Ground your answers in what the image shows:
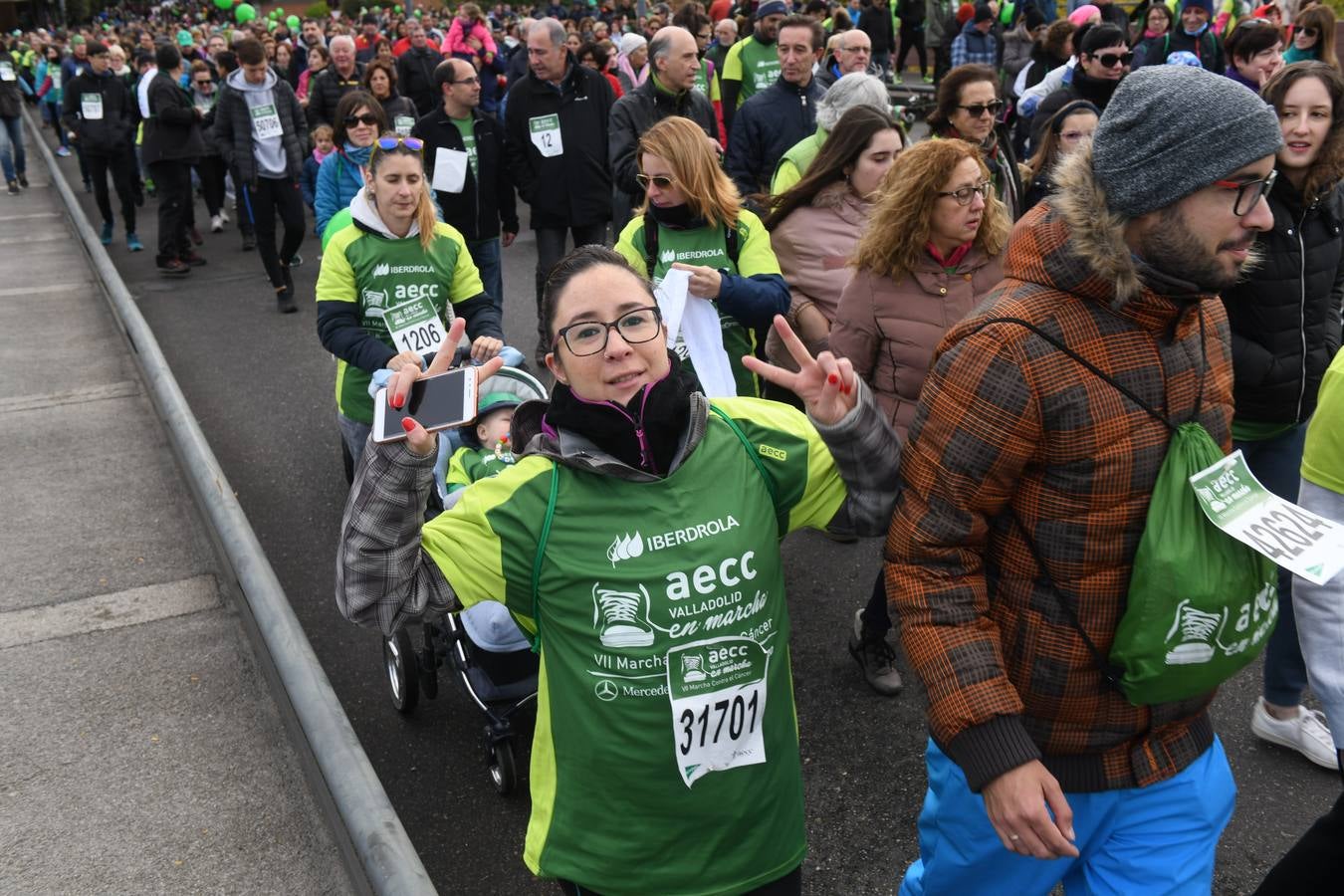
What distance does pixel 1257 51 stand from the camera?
7.34m

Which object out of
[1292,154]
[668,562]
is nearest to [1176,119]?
[668,562]

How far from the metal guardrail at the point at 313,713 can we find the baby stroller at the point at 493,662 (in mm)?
360

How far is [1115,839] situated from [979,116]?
4152 mm

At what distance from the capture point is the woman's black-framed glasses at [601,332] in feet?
7.41

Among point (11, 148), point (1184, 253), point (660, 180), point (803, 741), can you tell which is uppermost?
point (1184, 253)

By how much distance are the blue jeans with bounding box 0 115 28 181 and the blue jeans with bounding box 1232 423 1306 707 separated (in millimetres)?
17580

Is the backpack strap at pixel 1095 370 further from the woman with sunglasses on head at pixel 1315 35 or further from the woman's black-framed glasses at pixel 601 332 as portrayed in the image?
the woman with sunglasses on head at pixel 1315 35

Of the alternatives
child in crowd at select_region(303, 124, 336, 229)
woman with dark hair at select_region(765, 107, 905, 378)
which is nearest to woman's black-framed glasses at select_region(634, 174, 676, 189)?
woman with dark hair at select_region(765, 107, 905, 378)

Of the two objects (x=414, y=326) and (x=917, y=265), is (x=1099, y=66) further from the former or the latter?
(x=414, y=326)

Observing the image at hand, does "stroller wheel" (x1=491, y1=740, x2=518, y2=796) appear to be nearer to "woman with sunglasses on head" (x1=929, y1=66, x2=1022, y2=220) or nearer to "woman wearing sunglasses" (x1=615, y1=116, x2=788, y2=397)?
"woman wearing sunglasses" (x1=615, y1=116, x2=788, y2=397)

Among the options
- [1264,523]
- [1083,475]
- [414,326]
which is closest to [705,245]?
[414,326]

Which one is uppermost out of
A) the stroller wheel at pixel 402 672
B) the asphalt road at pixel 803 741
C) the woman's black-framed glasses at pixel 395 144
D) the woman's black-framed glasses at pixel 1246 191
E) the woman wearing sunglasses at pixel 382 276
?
the woman's black-framed glasses at pixel 1246 191

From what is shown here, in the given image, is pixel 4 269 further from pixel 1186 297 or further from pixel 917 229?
pixel 1186 297

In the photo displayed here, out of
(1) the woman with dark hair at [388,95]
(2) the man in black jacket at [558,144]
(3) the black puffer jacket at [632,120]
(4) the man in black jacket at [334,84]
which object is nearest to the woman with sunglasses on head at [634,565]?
(3) the black puffer jacket at [632,120]
